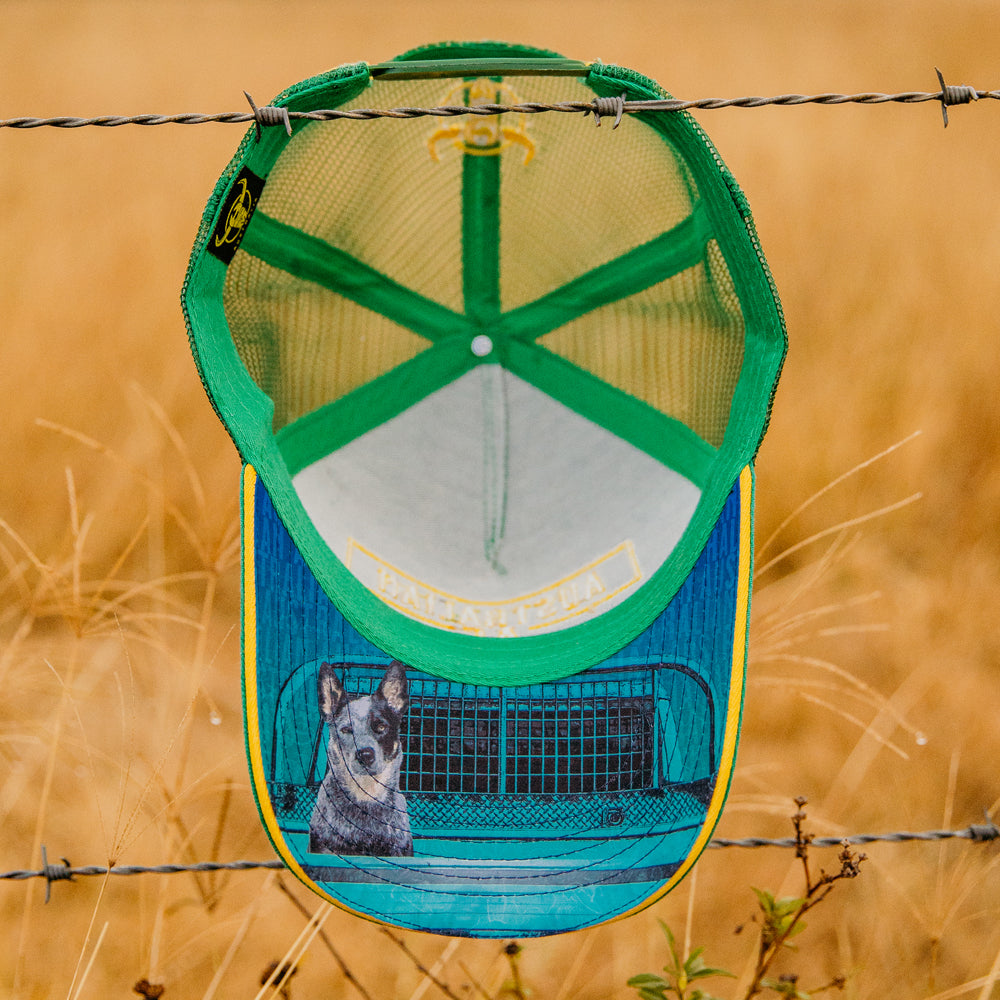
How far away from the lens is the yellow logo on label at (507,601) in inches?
82.0

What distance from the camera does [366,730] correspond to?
1.79 metres

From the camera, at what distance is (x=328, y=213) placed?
2084mm

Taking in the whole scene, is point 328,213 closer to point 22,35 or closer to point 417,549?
point 417,549

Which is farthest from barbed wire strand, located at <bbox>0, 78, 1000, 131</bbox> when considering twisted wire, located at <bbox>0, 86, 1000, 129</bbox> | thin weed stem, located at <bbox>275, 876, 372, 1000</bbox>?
thin weed stem, located at <bbox>275, 876, 372, 1000</bbox>

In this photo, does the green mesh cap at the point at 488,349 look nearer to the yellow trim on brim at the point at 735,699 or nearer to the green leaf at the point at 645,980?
the yellow trim on brim at the point at 735,699

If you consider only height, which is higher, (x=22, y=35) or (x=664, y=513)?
(x=22, y=35)

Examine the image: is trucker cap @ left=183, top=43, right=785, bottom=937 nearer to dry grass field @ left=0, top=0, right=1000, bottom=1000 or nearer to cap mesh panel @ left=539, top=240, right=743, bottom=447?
cap mesh panel @ left=539, top=240, right=743, bottom=447

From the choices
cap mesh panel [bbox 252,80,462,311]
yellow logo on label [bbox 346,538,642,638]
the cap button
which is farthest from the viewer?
the cap button

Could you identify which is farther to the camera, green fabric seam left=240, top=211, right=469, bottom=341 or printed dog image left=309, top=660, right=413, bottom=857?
green fabric seam left=240, top=211, right=469, bottom=341

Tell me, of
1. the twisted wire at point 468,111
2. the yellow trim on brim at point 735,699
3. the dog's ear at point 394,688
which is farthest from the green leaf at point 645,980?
the twisted wire at point 468,111

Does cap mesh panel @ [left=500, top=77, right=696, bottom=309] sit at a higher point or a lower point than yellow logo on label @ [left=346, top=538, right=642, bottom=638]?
higher

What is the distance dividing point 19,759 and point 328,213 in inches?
55.7

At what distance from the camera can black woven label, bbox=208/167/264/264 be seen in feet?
5.52

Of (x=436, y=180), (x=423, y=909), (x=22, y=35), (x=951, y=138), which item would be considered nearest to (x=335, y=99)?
(x=436, y=180)
